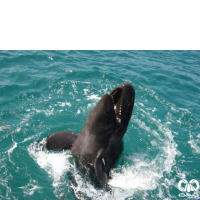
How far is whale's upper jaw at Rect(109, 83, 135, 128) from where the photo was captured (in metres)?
7.68

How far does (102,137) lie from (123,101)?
165 cm

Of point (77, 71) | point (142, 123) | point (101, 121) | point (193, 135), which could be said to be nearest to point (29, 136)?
point (101, 121)

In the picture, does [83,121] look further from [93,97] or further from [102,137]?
[102,137]

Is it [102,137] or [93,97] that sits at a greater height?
[102,137]

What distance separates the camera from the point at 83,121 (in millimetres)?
12219

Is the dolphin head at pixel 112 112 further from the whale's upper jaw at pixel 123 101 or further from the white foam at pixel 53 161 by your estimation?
the white foam at pixel 53 161

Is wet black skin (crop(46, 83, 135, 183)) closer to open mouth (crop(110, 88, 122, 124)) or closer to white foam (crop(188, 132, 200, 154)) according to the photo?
open mouth (crop(110, 88, 122, 124))

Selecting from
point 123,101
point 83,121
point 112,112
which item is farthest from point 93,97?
point 112,112

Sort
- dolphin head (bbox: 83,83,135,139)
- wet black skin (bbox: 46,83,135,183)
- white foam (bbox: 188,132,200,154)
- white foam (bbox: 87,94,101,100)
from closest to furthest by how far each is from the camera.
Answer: dolphin head (bbox: 83,83,135,139)
wet black skin (bbox: 46,83,135,183)
white foam (bbox: 188,132,200,154)
white foam (bbox: 87,94,101,100)

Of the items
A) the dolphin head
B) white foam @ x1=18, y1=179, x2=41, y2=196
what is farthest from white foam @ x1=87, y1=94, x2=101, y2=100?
white foam @ x1=18, y1=179, x2=41, y2=196

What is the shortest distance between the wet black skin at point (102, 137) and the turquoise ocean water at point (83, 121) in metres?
0.75

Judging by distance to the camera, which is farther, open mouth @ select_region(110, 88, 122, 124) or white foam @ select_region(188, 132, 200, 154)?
white foam @ select_region(188, 132, 200, 154)

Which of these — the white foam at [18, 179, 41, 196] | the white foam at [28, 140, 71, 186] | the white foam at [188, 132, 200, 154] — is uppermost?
the white foam at [188, 132, 200, 154]
